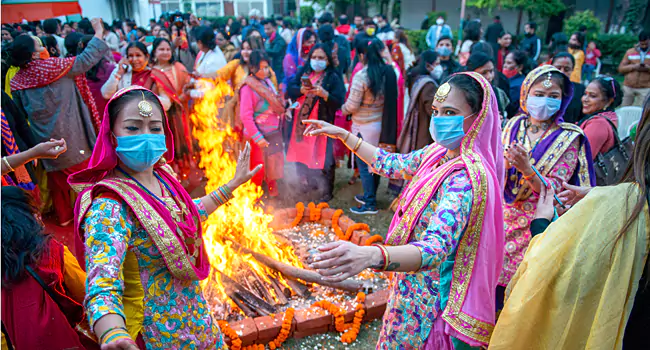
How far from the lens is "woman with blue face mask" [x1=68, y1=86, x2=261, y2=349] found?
184 centimetres

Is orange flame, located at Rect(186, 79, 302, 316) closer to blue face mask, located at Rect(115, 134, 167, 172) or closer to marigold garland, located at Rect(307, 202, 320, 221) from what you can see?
marigold garland, located at Rect(307, 202, 320, 221)

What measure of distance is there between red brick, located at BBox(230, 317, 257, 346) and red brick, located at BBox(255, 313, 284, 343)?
4cm

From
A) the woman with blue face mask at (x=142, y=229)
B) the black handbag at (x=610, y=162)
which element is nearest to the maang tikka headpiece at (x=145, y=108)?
the woman with blue face mask at (x=142, y=229)

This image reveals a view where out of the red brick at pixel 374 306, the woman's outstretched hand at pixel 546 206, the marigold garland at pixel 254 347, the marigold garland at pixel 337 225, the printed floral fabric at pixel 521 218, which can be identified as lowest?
the marigold garland at pixel 254 347

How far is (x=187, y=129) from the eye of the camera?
6.38 m

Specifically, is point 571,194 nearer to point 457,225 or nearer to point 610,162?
point 457,225

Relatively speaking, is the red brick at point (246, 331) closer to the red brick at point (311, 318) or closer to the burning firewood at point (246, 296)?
the burning firewood at point (246, 296)

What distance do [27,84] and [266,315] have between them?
13.3 feet

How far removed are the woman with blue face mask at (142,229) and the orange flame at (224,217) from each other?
1.71 m

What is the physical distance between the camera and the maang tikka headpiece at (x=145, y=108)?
2.03 meters

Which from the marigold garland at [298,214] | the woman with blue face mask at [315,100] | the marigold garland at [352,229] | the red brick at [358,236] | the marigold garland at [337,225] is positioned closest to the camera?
the red brick at [358,236]

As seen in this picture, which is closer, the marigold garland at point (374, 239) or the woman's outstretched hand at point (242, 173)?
the woman's outstretched hand at point (242, 173)

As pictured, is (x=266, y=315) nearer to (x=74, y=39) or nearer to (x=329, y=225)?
(x=329, y=225)

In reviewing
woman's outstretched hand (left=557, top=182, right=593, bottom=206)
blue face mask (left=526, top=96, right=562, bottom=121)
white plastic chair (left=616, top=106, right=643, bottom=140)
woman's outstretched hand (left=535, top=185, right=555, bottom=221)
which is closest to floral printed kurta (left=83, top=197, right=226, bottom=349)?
woman's outstretched hand (left=535, top=185, right=555, bottom=221)
